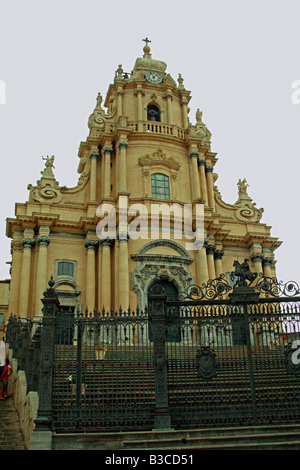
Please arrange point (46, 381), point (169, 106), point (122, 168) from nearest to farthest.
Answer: point (46, 381) < point (122, 168) < point (169, 106)

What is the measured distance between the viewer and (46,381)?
10.0m

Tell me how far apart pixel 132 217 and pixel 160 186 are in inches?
132

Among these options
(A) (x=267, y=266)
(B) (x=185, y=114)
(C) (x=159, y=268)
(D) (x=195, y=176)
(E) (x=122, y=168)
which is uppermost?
(B) (x=185, y=114)

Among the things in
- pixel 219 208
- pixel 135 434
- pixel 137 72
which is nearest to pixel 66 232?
pixel 219 208

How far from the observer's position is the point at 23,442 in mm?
11016

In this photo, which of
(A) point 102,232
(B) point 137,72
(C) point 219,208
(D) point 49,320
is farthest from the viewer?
(B) point 137,72

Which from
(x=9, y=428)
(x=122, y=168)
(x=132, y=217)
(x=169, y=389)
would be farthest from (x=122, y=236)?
(x=169, y=389)

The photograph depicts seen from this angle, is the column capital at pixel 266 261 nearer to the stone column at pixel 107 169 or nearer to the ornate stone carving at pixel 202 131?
the ornate stone carving at pixel 202 131

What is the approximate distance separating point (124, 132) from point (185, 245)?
765 centimetres

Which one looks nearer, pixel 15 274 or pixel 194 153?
pixel 15 274

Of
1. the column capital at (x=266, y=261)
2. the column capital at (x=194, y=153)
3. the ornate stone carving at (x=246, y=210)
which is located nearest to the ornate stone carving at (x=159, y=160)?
the column capital at (x=194, y=153)

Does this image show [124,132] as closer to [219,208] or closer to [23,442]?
[219,208]

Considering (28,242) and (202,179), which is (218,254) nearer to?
(202,179)

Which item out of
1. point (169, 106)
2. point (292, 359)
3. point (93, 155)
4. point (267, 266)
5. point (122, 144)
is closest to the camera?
point (292, 359)
